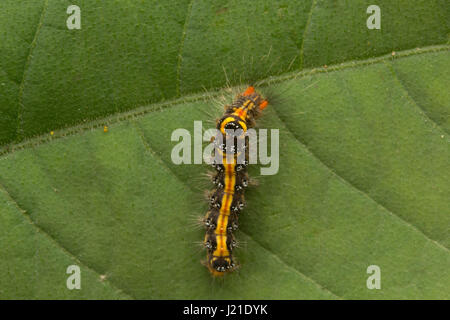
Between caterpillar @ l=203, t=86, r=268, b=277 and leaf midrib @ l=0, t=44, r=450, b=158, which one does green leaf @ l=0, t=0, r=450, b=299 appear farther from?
caterpillar @ l=203, t=86, r=268, b=277

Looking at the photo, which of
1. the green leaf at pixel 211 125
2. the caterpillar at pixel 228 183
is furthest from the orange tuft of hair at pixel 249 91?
the green leaf at pixel 211 125

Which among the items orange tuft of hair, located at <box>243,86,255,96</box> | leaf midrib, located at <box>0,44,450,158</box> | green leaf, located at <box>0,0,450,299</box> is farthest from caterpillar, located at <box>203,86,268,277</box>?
leaf midrib, located at <box>0,44,450,158</box>

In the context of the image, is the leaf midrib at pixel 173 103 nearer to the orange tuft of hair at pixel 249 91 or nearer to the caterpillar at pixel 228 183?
the orange tuft of hair at pixel 249 91

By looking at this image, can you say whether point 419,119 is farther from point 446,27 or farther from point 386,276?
point 386,276

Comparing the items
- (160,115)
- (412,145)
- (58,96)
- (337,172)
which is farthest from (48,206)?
(412,145)

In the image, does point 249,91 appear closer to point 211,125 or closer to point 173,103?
point 211,125
